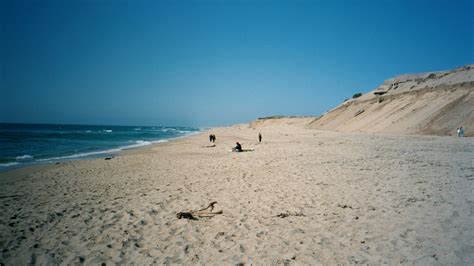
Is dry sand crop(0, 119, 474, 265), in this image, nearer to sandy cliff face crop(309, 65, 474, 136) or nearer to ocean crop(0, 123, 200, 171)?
ocean crop(0, 123, 200, 171)

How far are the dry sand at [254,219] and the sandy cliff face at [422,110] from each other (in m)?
18.4

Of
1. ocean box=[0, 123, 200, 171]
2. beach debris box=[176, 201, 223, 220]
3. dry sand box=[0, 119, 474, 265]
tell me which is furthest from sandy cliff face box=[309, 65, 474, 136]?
ocean box=[0, 123, 200, 171]

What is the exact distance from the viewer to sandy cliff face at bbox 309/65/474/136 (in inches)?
937

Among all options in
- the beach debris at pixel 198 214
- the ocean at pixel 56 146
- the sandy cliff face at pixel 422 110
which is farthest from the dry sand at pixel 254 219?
the sandy cliff face at pixel 422 110

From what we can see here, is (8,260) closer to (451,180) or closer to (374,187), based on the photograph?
(374,187)

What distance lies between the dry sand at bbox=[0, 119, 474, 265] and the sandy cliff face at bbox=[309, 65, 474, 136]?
18.4 metres

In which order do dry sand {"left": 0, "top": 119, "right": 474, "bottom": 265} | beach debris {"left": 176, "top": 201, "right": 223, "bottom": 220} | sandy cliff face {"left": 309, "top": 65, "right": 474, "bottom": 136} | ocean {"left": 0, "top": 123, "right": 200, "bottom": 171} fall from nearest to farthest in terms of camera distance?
dry sand {"left": 0, "top": 119, "right": 474, "bottom": 265} → beach debris {"left": 176, "top": 201, "right": 223, "bottom": 220} → ocean {"left": 0, "top": 123, "right": 200, "bottom": 171} → sandy cliff face {"left": 309, "top": 65, "right": 474, "bottom": 136}

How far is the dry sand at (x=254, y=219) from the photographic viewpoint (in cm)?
418

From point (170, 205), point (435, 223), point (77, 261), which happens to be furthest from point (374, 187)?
point (77, 261)

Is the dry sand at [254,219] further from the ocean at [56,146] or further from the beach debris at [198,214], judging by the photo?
the ocean at [56,146]

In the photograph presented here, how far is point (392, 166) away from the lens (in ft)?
33.3

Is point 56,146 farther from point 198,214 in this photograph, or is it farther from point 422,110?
point 422,110

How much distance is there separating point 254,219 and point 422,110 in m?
32.0

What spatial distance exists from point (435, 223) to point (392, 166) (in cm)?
588
